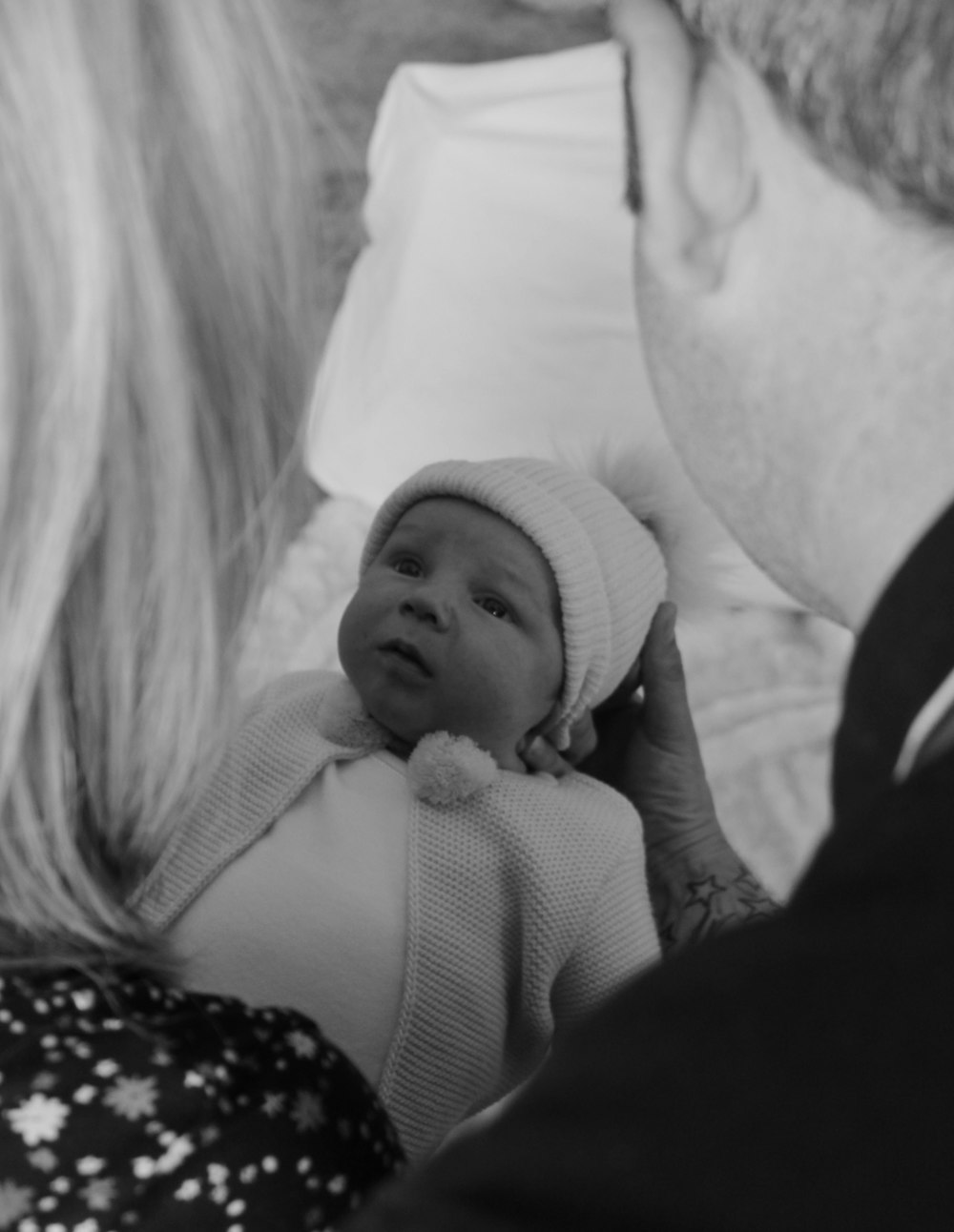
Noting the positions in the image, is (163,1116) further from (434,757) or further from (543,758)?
(543,758)

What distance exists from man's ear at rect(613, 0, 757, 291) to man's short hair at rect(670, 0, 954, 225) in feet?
0.12

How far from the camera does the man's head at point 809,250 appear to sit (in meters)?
0.47

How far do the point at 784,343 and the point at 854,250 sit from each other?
0.04 meters

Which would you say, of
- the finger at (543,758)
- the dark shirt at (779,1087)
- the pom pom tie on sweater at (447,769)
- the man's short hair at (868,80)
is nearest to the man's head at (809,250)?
the man's short hair at (868,80)

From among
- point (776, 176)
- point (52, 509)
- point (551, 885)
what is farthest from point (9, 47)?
point (551, 885)

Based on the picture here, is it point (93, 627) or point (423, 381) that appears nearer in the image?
point (93, 627)

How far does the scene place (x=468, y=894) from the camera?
1035 mm

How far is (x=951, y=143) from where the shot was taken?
0.47 metres

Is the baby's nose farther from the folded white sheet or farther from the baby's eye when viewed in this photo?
the folded white sheet

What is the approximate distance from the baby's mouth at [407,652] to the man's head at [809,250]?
1.58 feet

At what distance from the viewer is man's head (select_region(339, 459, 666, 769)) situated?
1063 mm

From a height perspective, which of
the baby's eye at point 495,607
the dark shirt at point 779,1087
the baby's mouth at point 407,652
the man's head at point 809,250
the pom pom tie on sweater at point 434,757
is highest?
the man's head at point 809,250

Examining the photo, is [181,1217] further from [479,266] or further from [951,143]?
[479,266]

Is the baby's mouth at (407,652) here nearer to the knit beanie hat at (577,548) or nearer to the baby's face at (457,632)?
the baby's face at (457,632)
